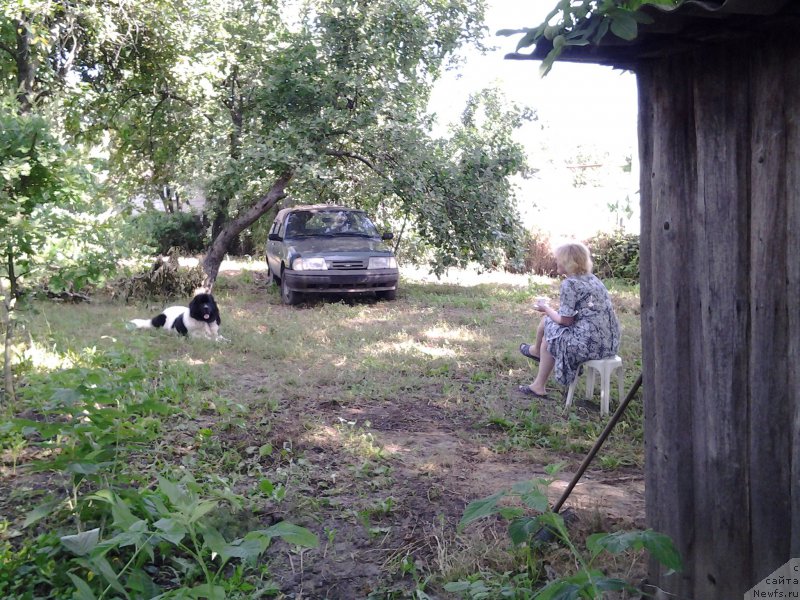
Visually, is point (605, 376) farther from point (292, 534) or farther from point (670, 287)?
point (292, 534)

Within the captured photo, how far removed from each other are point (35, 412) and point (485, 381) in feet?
14.1

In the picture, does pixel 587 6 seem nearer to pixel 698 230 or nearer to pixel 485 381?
pixel 698 230

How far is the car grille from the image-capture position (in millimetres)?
13578

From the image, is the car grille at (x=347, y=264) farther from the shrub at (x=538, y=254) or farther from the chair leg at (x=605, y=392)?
the chair leg at (x=605, y=392)

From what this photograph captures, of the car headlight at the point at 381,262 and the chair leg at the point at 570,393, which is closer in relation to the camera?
the chair leg at the point at 570,393

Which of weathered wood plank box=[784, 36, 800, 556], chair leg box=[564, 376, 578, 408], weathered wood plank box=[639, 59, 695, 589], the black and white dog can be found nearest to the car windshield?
the black and white dog

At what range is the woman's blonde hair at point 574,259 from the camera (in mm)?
6824

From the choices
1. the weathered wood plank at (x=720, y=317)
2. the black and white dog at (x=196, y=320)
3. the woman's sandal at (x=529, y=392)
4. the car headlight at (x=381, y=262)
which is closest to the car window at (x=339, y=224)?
the car headlight at (x=381, y=262)

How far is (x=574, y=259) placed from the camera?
682 cm

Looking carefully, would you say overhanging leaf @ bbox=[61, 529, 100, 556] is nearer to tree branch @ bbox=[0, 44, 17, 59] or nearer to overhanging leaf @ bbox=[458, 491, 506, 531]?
overhanging leaf @ bbox=[458, 491, 506, 531]

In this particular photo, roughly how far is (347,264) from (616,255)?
717cm

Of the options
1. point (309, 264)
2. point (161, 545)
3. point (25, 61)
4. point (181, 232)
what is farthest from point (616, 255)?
point (161, 545)

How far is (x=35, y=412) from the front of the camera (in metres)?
5.93

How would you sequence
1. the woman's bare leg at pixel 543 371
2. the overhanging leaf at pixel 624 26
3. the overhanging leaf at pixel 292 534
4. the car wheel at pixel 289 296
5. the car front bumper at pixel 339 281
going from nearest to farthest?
the overhanging leaf at pixel 624 26, the overhanging leaf at pixel 292 534, the woman's bare leg at pixel 543 371, the car front bumper at pixel 339 281, the car wheel at pixel 289 296
